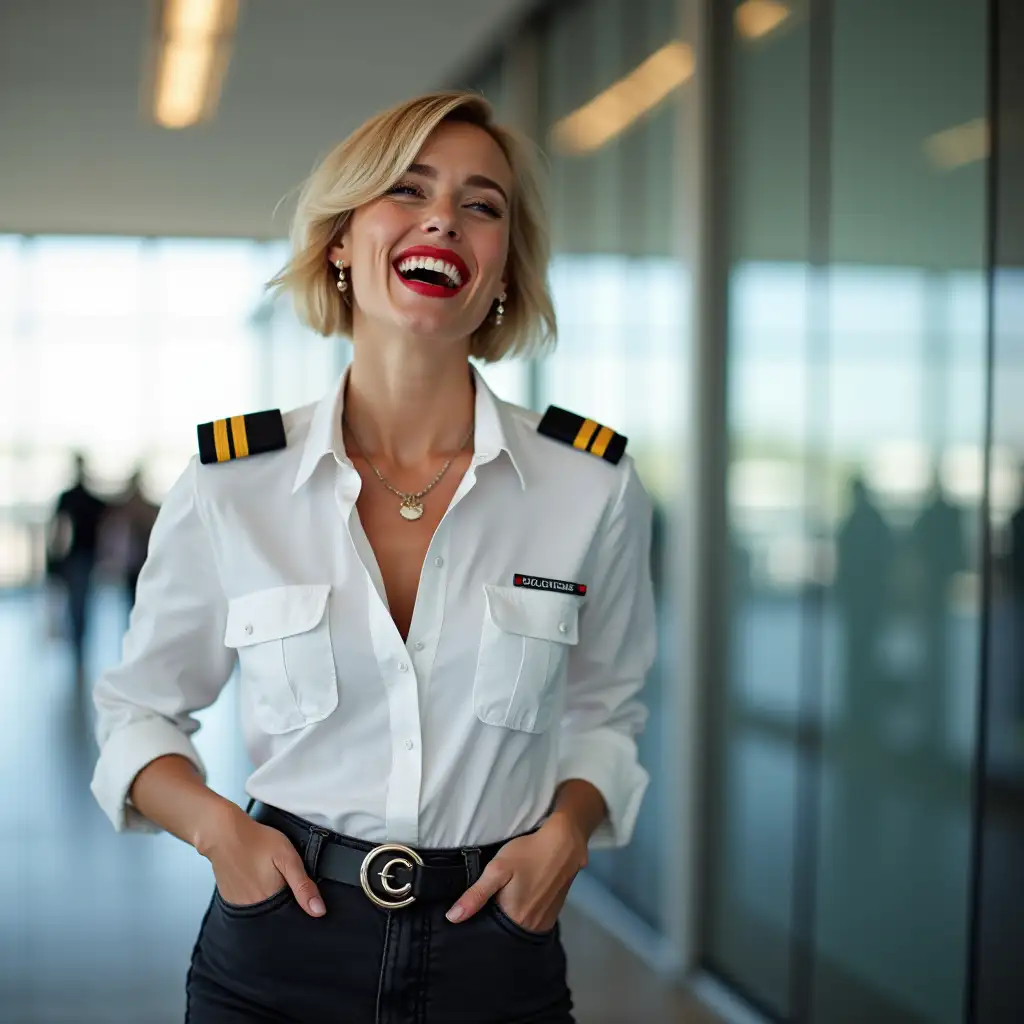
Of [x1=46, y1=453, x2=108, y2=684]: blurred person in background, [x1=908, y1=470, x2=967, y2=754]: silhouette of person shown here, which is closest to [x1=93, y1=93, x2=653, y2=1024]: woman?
[x1=908, y1=470, x2=967, y2=754]: silhouette of person

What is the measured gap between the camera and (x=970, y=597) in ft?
7.72

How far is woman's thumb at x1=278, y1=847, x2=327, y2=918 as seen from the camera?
4.36ft

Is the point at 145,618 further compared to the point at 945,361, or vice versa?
the point at 945,361

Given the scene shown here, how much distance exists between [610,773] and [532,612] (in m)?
0.27

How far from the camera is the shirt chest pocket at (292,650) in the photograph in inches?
55.1

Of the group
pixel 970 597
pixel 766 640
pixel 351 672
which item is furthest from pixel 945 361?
pixel 351 672

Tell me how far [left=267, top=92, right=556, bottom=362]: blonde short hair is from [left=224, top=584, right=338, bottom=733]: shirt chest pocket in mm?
471

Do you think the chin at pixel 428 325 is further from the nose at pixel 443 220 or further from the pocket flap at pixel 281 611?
the pocket flap at pixel 281 611

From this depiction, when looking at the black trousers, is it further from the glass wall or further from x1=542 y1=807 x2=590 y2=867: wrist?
the glass wall

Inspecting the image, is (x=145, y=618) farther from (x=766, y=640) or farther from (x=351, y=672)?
(x=766, y=640)

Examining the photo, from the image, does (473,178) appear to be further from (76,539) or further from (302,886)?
(76,539)

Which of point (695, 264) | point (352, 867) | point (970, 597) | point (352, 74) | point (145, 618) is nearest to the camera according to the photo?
point (352, 867)

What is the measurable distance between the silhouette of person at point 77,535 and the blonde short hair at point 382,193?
4488mm

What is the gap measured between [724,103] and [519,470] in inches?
86.2
